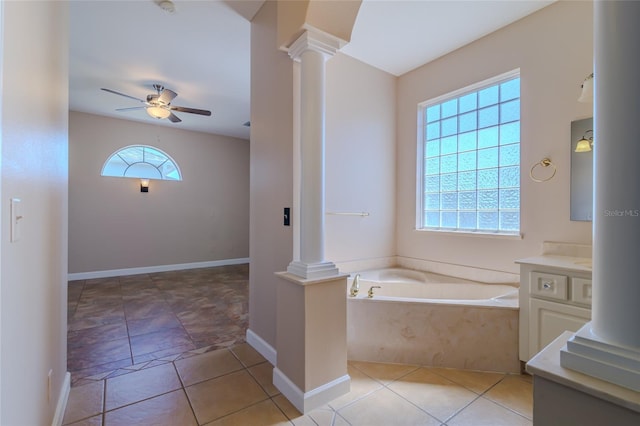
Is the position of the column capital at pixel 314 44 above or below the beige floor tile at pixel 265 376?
above

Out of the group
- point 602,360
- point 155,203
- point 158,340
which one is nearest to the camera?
point 602,360

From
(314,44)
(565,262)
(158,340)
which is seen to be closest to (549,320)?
(565,262)

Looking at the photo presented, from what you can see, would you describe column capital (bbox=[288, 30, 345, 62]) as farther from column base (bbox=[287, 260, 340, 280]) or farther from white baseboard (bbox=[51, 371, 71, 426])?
white baseboard (bbox=[51, 371, 71, 426])

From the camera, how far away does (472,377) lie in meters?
2.05

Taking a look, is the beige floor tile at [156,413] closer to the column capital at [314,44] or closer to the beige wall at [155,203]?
the column capital at [314,44]

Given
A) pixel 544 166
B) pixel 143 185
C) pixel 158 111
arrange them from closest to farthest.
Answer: pixel 544 166
pixel 158 111
pixel 143 185

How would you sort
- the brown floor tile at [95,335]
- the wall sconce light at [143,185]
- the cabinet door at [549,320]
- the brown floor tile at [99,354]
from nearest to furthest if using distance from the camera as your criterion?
the cabinet door at [549,320] < the brown floor tile at [99,354] < the brown floor tile at [95,335] < the wall sconce light at [143,185]

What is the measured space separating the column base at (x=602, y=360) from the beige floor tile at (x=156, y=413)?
1759mm

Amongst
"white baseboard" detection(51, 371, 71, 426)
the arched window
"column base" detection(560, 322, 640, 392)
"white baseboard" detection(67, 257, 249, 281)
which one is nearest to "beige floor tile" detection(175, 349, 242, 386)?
"white baseboard" detection(51, 371, 71, 426)

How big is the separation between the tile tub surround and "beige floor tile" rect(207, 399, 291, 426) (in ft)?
2.58

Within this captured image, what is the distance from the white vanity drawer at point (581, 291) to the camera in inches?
70.3

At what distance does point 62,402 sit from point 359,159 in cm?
298

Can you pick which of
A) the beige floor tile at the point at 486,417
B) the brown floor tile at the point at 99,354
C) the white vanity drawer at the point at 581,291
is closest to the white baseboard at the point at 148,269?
the brown floor tile at the point at 99,354

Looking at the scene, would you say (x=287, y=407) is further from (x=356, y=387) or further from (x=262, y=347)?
(x=262, y=347)
